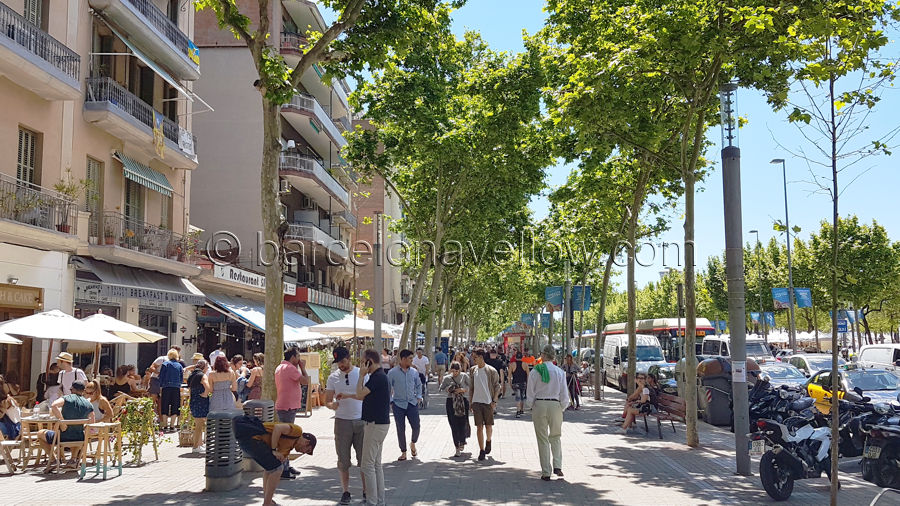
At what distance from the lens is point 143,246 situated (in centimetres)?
2230

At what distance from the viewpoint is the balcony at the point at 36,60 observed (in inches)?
627

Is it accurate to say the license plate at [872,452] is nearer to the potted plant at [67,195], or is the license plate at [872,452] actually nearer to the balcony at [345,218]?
the potted plant at [67,195]

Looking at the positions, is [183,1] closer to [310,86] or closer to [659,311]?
[310,86]

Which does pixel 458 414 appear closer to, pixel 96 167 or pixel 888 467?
pixel 888 467

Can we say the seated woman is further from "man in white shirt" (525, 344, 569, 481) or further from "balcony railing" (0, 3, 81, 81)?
"balcony railing" (0, 3, 81, 81)

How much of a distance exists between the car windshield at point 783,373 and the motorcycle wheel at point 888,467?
39.3 ft

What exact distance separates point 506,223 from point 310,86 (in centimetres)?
1663

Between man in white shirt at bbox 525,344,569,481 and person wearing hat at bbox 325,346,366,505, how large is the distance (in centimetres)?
265

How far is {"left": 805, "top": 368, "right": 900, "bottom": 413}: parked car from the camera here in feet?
56.1

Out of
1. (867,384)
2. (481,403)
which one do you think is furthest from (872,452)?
(867,384)

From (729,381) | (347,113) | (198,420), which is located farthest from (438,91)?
(347,113)

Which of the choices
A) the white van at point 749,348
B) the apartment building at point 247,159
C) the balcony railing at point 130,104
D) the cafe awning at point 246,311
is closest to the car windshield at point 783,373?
the white van at point 749,348

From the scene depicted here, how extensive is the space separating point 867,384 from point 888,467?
8331mm

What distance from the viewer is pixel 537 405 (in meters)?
10.9
